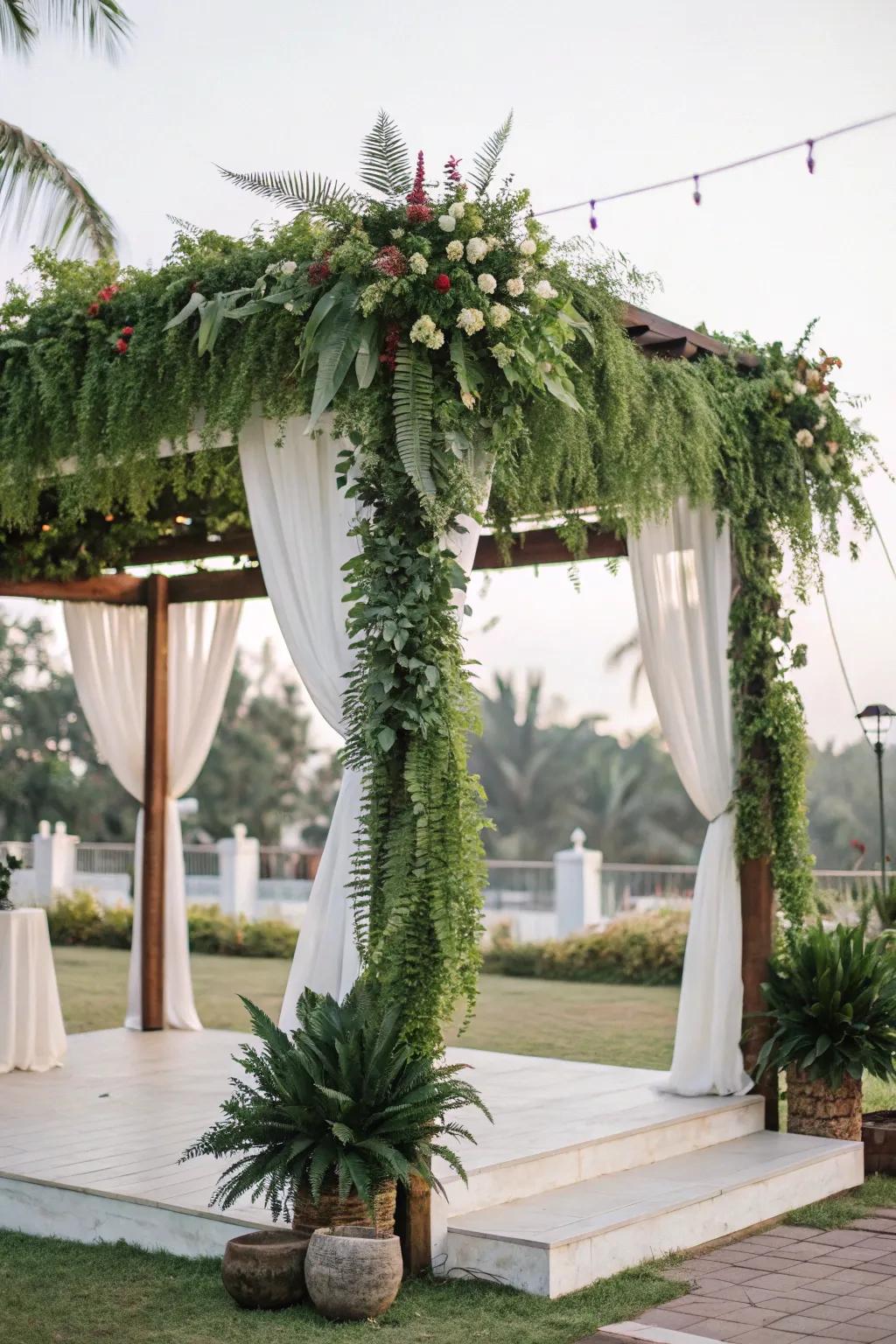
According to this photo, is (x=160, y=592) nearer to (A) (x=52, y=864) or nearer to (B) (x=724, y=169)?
(B) (x=724, y=169)

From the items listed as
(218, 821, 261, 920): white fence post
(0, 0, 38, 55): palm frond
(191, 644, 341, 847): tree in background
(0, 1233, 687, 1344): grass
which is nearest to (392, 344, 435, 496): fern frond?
(0, 1233, 687, 1344): grass

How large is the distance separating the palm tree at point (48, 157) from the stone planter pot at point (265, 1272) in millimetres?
7868

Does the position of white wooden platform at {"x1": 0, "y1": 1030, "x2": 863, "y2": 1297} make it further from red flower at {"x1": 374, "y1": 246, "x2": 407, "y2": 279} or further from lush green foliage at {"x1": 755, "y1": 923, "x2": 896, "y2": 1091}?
red flower at {"x1": 374, "y1": 246, "x2": 407, "y2": 279}

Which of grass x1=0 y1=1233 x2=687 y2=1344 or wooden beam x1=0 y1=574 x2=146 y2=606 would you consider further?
wooden beam x1=0 y1=574 x2=146 y2=606

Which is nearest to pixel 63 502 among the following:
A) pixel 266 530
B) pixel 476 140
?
pixel 266 530

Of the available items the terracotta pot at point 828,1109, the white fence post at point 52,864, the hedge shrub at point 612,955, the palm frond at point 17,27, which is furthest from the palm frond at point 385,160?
the white fence post at point 52,864

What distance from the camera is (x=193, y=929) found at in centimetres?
1642

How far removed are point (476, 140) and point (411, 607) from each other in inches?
333

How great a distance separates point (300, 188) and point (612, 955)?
34.5ft

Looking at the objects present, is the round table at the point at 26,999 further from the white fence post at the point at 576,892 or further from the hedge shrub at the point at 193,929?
the white fence post at the point at 576,892

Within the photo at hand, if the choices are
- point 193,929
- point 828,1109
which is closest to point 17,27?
point 828,1109

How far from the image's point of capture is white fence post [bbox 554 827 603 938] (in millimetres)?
16016

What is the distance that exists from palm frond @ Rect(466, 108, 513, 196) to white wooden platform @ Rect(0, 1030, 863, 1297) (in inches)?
126

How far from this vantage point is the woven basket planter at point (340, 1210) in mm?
4410
